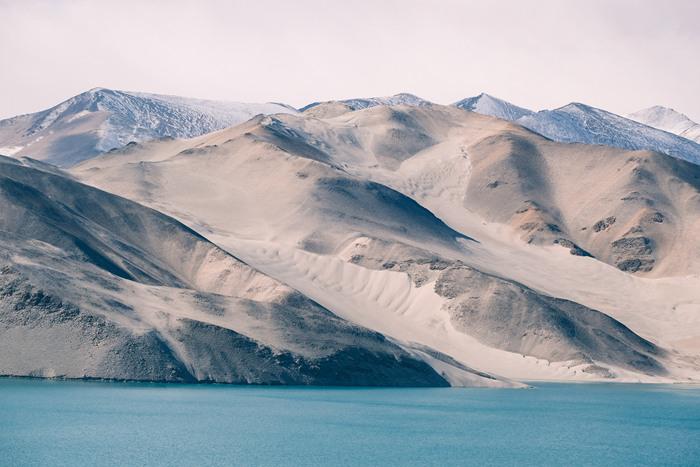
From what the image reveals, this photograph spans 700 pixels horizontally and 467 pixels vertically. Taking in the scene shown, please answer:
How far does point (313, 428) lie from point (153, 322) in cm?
3312

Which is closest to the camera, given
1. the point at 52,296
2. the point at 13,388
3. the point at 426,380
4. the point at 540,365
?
the point at 13,388

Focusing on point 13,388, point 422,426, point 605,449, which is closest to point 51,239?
point 13,388

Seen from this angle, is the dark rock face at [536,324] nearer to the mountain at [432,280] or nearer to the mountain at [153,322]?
the mountain at [432,280]

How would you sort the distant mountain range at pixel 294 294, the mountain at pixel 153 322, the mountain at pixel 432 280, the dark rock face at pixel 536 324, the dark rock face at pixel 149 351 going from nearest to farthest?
1. the dark rock face at pixel 149 351
2. the mountain at pixel 153 322
3. the distant mountain range at pixel 294 294
4. the mountain at pixel 432 280
5. the dark rock face at pixel 536 324

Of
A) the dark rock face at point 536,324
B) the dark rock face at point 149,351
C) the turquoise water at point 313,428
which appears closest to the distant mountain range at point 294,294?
the dark rock face at point 149,351

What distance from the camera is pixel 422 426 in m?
72.3

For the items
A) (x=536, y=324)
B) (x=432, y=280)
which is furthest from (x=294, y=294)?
(x=432, y=280)

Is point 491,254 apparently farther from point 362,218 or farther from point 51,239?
point 51,239

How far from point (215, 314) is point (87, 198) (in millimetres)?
47992

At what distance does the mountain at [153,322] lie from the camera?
90.2 meters

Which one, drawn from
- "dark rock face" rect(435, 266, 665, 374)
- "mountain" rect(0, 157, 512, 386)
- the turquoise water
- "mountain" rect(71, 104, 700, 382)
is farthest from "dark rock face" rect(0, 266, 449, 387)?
"dark rock face" rect(435, 266, 665, 374)

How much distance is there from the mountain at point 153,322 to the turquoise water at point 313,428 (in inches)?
139

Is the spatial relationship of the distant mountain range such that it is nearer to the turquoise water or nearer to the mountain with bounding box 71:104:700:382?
the mountain with bounding box 71:104:700:382

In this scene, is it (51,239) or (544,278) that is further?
(544,278)
